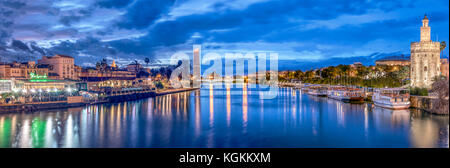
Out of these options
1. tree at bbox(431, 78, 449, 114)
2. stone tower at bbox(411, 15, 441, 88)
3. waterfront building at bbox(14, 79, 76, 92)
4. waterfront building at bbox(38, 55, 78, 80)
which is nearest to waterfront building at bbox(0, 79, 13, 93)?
waterfront building at bbox(14, 79, 76, 92)

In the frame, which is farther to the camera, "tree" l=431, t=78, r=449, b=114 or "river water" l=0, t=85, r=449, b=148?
"tree" l=431, t=78, r=449, b=114

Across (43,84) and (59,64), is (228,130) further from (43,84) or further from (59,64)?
(59,64)

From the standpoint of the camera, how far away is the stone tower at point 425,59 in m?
42.3

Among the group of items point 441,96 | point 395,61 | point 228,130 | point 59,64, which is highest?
point 395,61

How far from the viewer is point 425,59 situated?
1677 inches

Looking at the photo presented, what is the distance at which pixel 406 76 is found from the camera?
59.7m

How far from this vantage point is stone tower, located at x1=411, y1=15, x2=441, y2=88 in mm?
42312

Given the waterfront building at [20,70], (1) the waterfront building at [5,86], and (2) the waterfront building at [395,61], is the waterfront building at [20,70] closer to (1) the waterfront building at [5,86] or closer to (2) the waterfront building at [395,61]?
(1) the waterfront building at [5,86]

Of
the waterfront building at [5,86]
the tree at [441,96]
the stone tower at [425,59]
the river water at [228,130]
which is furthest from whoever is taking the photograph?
the stone tower at [425,59]

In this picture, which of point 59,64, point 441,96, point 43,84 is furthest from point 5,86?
point 441,96

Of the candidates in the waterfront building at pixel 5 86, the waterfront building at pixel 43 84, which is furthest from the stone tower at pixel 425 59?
the waterfront building at pixel 5 86

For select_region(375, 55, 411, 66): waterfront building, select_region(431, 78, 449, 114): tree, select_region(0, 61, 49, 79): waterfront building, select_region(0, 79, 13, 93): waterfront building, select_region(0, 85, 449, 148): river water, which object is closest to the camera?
select_region(0, 85, 449, 148): river water

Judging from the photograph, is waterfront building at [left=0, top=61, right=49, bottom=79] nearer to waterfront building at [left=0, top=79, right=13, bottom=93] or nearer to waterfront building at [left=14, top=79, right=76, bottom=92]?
waterfront building at [left=14, top=79, right=76, bottom=92]
